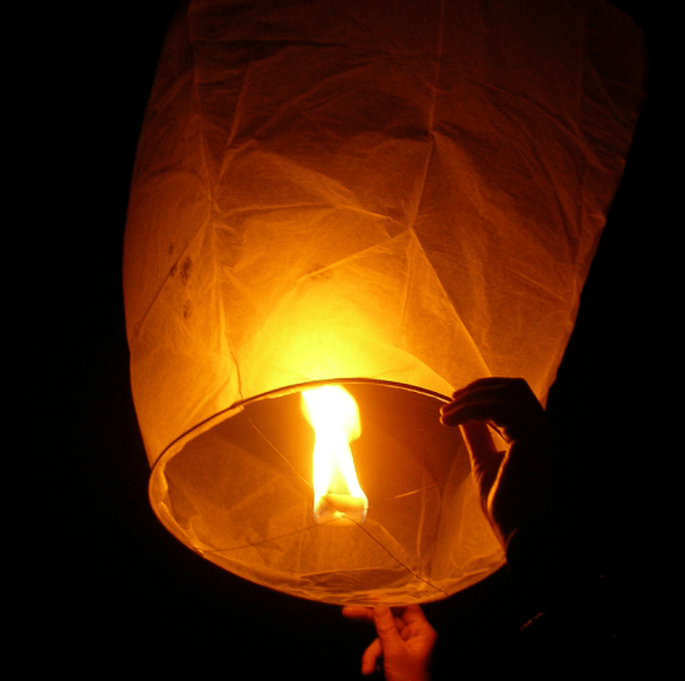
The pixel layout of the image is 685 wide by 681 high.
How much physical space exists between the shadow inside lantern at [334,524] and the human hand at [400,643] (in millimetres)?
452

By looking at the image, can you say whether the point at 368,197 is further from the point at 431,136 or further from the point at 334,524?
the point at 334,524

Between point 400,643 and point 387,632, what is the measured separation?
0.12 feet

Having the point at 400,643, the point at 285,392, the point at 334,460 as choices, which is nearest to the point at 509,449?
the point at 334,460

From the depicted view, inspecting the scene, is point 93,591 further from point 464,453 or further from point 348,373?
point 348,373

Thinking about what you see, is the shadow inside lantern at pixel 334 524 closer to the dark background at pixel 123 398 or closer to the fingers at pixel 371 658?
the fingers at pixel 371 658

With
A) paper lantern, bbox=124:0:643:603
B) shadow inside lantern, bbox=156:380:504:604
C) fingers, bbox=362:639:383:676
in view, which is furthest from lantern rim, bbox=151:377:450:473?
fingers, bbox=362:639:383:676

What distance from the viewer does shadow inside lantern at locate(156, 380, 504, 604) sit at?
762mm

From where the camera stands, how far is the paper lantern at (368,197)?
1.89ft

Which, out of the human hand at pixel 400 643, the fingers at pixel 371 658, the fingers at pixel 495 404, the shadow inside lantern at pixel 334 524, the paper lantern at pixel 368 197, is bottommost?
the fingers at pixel 371 658

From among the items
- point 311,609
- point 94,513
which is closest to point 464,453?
point 311,609

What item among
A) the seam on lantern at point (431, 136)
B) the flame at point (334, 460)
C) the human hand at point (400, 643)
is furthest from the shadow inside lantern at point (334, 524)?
the human hand at point (400, 643)

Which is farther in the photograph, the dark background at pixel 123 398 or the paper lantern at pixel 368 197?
the dark background at pixel 123 398

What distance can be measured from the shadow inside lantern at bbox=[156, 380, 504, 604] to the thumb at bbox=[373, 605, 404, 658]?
529 mm

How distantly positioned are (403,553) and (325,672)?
38.8 inches
